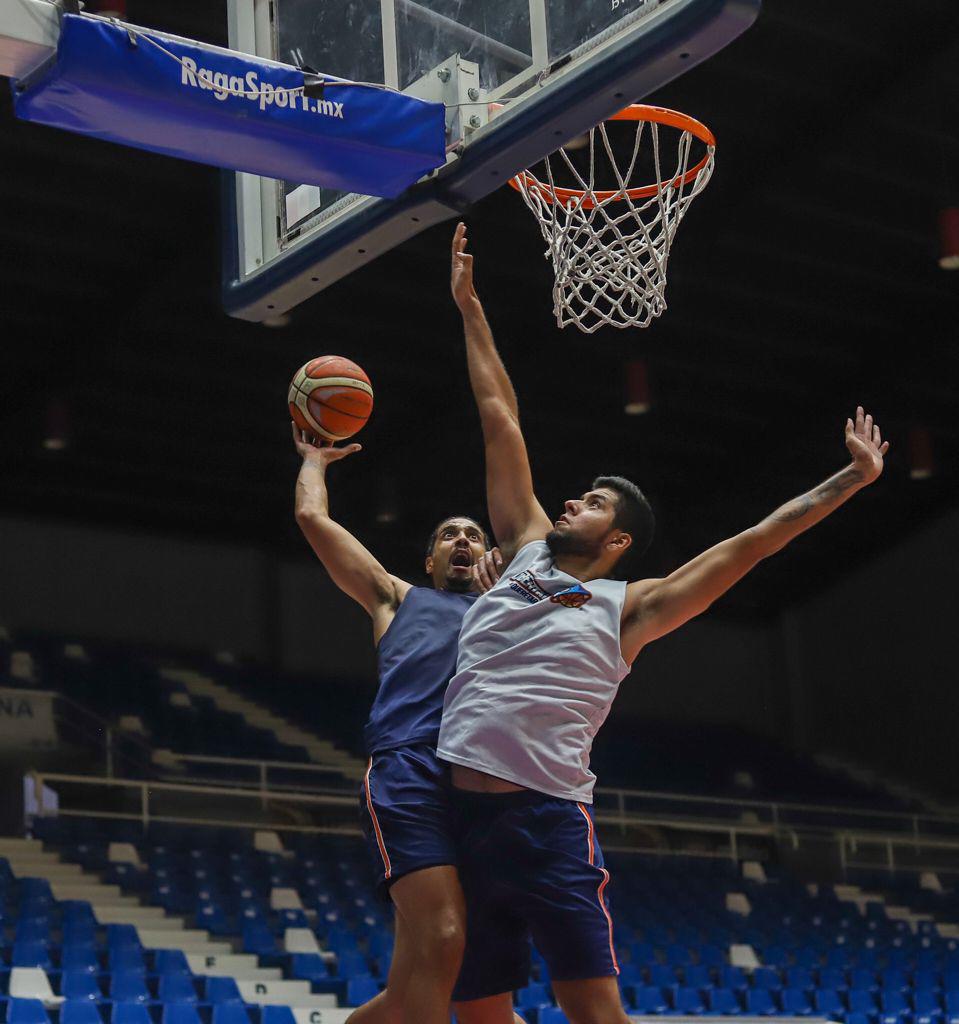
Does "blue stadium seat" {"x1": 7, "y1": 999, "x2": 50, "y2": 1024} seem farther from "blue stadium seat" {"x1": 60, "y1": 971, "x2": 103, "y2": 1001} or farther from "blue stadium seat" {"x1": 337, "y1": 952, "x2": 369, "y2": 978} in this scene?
"blue stadium seat" {"x1": 337, "y1": 952, "x2": 369, "y2": 978}

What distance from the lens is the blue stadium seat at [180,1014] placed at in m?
9.30

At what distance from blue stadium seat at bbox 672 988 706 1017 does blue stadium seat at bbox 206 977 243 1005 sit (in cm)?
343

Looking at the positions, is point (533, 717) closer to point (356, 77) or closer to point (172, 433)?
point (356, 77)

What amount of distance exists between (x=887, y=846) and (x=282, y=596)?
8341 mm

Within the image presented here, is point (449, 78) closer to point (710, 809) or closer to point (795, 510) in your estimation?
point (795, 510)

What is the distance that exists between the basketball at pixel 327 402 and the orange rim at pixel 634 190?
5.47 ft

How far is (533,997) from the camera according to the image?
11.4 m

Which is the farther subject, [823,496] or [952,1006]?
[952,1006]

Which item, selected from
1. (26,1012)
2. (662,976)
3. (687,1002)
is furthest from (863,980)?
(26,1012)

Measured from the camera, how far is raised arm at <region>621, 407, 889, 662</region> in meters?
4.02

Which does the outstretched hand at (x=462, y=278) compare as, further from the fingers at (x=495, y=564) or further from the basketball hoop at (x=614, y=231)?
the basketball hoop at (x=614, y=231)

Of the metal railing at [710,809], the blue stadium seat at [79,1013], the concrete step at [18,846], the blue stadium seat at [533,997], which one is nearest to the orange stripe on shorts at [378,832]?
the blue stadium seat at [79,1013]

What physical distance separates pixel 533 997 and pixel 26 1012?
3910 millimetres

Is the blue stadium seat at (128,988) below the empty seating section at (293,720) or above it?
below
